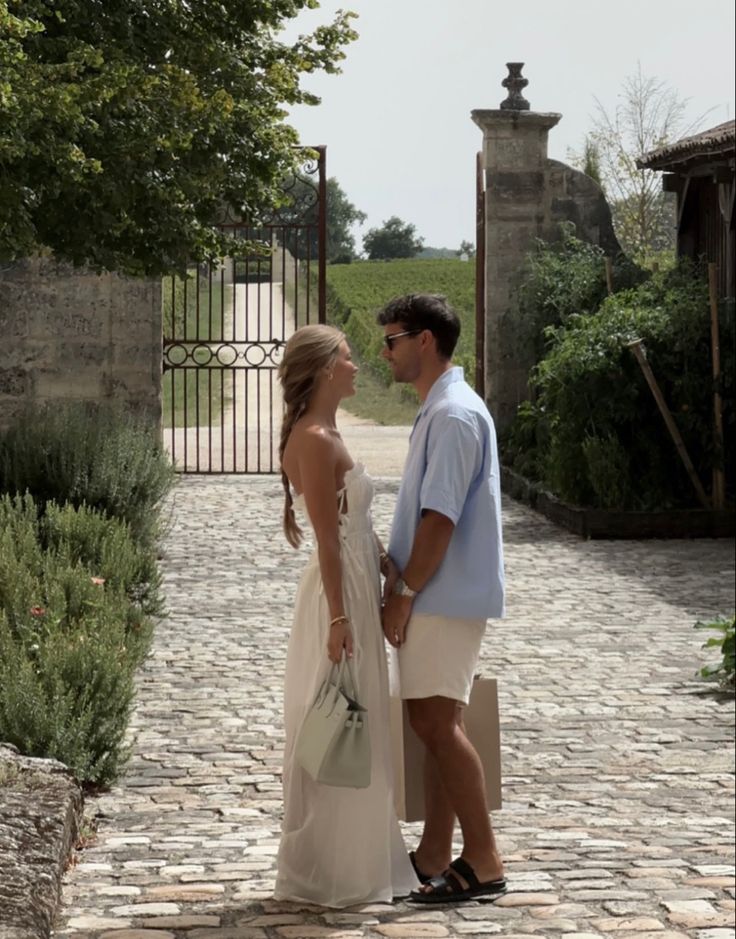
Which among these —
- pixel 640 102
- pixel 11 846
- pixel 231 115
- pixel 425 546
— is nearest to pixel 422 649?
pixel 425 546

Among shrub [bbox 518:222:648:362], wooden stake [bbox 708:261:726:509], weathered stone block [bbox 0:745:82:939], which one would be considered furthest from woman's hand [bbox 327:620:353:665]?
shrub [bbox 518:222:648:362]

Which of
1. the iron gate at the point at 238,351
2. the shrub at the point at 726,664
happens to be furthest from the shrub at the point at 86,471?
the shrub at the point at 726,664

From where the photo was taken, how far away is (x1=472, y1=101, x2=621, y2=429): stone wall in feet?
65.4

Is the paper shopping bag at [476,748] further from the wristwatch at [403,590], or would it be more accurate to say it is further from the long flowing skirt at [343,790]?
the wristwatch at [403,590]

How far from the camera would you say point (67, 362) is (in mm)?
18453

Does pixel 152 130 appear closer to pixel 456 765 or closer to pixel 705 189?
pixel 456 765

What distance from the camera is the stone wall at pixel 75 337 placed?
18.4 metres

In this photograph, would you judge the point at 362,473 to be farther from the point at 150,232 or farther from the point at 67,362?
the point at 67,362

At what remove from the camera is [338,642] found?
203 inches

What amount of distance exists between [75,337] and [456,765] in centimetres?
1375

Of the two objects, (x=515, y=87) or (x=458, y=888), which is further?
(x=515, y=87)

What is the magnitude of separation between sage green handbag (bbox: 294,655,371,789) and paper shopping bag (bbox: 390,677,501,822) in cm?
30

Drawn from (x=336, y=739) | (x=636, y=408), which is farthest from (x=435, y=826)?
(x=636, y=408)

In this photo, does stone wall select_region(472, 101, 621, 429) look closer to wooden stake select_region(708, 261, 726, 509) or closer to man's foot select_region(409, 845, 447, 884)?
wooden stake select_region(708, 261, 726, 509)
